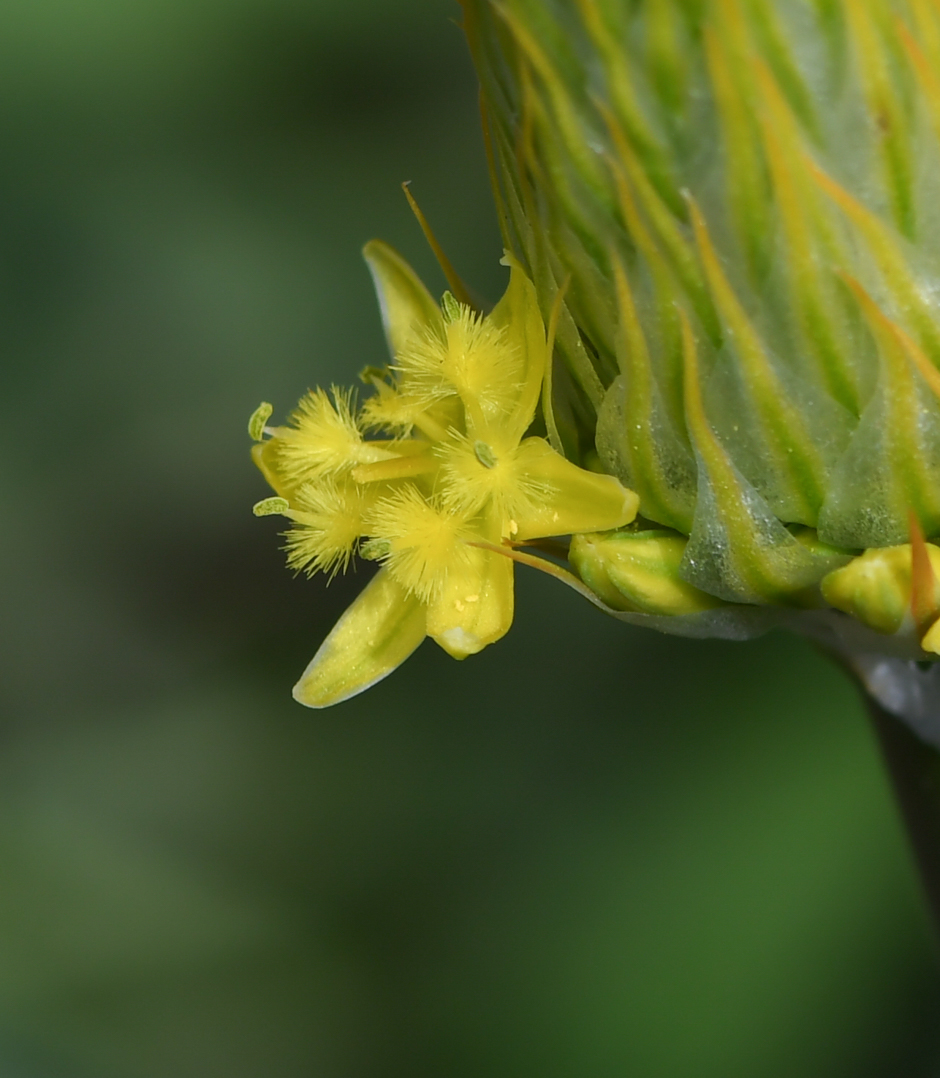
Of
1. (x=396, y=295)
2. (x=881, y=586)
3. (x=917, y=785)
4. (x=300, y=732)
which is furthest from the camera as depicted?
(x=300, y=732)

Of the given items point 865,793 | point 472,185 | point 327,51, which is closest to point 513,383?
point 865,793

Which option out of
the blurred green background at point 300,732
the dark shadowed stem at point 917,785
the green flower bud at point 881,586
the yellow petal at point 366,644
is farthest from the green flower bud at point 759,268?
the blurred green background at point 300,732

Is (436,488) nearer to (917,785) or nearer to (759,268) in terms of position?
(759,268)

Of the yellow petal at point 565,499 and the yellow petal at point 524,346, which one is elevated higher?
the yellow petal at point 524,346

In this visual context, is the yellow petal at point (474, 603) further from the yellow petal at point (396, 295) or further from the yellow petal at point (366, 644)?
the yellow petal at point (396, 295)

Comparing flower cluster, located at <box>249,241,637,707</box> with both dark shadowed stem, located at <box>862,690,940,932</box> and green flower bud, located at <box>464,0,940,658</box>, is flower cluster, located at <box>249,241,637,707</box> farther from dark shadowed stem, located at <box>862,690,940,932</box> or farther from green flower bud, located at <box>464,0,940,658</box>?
dark shadowed stem, located at <box>862,690,940,932</box>

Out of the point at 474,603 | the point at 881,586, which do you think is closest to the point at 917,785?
the point at 881,586

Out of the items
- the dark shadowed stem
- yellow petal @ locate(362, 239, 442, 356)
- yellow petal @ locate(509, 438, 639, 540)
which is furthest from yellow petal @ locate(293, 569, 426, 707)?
the dark shadowed stem
